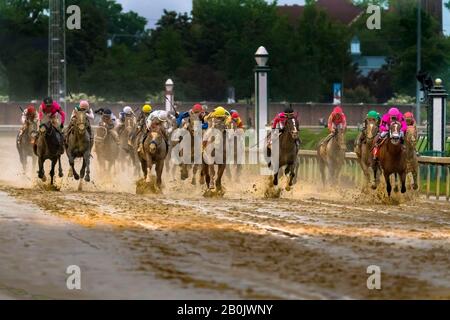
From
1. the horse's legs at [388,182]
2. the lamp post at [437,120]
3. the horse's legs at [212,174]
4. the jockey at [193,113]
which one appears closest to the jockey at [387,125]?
the horse's legs at [388,182]

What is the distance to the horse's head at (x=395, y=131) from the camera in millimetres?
24500

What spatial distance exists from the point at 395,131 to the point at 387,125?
99cm

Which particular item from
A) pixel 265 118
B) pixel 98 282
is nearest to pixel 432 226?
pixel 98 282

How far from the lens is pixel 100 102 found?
102m

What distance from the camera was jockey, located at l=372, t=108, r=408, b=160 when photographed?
24.9m

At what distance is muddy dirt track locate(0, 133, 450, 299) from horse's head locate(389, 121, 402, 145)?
1.25 metres

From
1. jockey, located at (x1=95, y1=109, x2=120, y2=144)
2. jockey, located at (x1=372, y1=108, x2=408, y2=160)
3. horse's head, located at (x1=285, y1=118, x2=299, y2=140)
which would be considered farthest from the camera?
jockey, located at (x1=95, y1=109, x2=120, y2=144)

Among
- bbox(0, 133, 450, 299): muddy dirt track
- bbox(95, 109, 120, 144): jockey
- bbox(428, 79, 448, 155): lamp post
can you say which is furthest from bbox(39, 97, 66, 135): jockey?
bbox(428, 79, 448, 155): lamp post

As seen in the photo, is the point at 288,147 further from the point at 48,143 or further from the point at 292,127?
the point at 48,143

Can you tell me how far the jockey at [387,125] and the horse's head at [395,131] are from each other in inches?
6.2

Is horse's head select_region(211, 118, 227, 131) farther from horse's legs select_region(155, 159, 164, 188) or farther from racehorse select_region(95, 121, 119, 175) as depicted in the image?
racehorse select_region(95, 121, 119, 175)

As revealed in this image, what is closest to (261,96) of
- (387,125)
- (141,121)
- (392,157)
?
Answer: (141,121)

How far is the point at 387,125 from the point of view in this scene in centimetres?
2552
